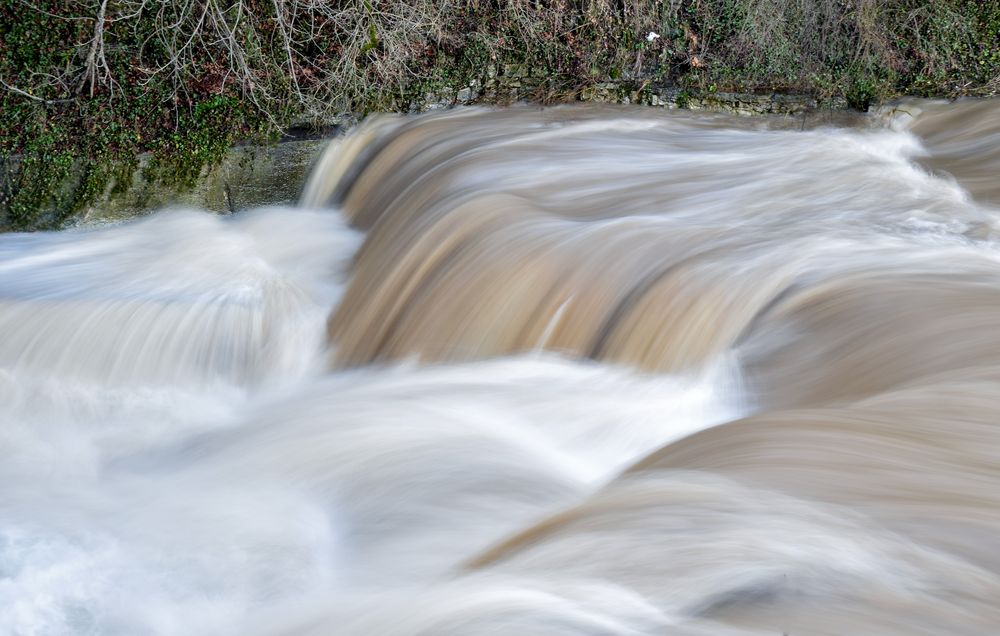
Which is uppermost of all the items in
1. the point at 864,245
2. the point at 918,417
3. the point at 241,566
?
the point at 864,245

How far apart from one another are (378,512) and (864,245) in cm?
246

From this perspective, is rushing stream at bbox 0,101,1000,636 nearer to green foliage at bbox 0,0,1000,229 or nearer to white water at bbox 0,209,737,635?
white water at bbox 0,209,737,635

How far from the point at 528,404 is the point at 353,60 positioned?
3623 millimetres

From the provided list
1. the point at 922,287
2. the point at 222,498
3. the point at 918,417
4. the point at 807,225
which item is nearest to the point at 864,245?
the point at 807,225

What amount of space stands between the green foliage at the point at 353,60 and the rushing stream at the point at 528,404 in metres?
0.71

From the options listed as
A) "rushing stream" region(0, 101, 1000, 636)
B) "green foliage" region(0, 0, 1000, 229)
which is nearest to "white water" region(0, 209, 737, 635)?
"rushing stream" region(0, 101, 1000, 636)

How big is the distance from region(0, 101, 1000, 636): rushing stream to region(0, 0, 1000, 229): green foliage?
71 cm

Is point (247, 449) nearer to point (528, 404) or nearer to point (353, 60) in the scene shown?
point (528, 404)

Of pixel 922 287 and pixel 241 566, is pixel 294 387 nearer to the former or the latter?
pixel 241 566

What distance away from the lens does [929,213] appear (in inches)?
181

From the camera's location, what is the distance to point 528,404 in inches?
137

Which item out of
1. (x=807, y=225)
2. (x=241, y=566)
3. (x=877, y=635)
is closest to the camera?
(x=877, y=635)

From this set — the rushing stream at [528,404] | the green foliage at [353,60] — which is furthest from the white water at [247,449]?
the green foliage at [353,60]

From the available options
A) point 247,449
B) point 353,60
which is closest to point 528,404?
point 247,449
